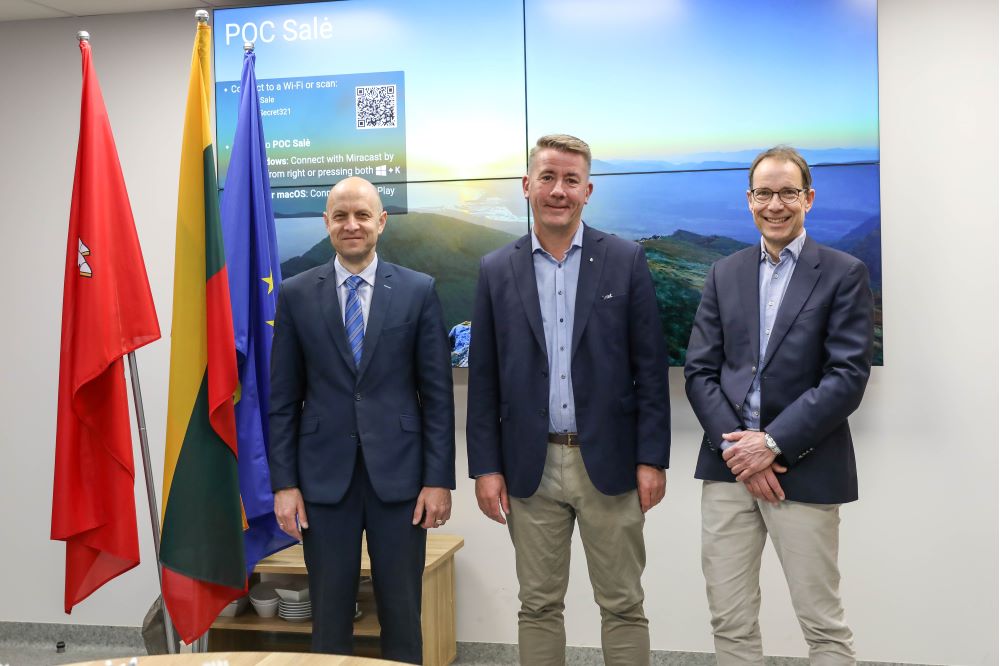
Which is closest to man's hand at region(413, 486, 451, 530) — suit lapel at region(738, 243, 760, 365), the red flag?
suit lapel at region(738, 243, 760, 365)

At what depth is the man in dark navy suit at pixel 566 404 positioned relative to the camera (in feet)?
8.35

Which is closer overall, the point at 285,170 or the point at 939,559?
the point at 939,559

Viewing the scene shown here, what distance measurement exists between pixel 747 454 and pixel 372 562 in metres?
1.10

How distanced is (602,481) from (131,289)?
65.8 inches

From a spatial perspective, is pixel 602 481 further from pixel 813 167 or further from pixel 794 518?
pixel 813 167

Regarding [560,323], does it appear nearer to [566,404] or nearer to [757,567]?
[566,404]

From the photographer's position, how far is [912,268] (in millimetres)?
3586

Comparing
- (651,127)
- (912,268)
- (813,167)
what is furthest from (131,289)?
(912,268)

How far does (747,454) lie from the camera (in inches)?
97.0

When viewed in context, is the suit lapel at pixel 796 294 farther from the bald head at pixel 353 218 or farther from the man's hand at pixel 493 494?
the bald head at pixel 353 218

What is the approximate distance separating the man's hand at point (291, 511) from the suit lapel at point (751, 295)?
135 centimetres

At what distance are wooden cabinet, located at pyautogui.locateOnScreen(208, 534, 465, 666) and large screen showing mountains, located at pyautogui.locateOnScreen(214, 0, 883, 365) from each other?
0.85 m


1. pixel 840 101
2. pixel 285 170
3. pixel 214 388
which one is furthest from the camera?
pixel 285 170

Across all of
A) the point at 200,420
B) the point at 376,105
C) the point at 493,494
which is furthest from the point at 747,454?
the point at 376,105
